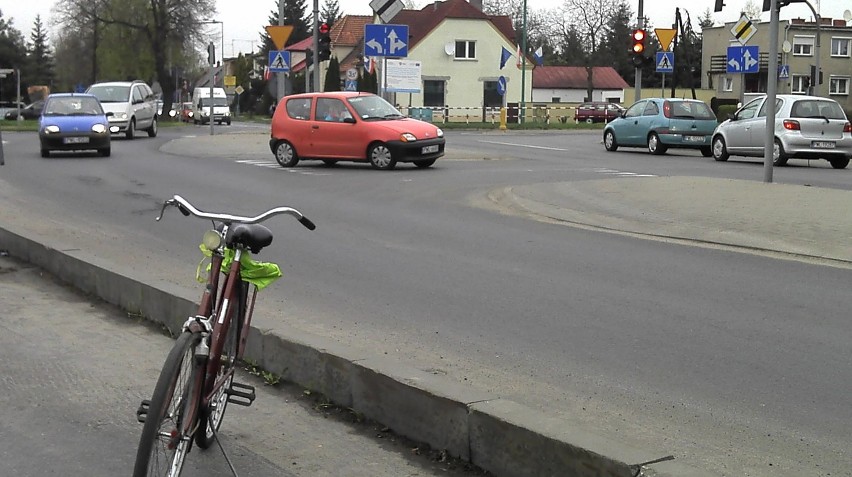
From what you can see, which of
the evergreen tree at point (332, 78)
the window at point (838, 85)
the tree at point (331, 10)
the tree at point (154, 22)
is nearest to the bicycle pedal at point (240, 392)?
the evergreen tree at point (332, 78)

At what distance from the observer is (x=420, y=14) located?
83625 mm

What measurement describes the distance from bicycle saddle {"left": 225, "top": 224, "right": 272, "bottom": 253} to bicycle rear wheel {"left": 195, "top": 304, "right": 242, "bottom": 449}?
361mm

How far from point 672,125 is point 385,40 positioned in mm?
8207

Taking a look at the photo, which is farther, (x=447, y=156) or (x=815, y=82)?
(x=815, y=82)

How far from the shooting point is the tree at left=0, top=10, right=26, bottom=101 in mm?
107438

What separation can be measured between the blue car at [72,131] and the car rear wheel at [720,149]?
1440 centimetres

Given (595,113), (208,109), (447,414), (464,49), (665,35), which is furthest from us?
(464,49)

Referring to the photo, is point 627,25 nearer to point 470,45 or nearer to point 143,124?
point 470,45

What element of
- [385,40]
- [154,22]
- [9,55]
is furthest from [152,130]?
[9,55]

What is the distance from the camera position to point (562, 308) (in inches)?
335

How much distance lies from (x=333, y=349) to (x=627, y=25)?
107886 mm

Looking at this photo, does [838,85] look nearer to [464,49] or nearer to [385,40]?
[464,49]

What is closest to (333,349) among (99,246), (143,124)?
(99,246)

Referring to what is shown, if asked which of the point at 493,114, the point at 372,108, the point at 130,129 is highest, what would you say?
the point at 372,108
